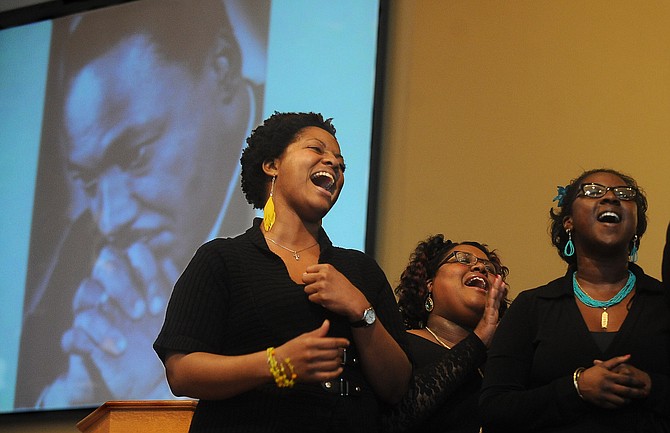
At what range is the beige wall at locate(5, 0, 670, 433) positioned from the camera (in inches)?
169

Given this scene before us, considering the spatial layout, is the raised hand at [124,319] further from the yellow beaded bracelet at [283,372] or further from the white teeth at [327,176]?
the yellow beaded bracelet at [283,372]

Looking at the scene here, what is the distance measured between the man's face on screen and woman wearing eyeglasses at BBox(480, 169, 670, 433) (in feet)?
8.16

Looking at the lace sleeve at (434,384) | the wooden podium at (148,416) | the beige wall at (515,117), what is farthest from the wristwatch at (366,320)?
the beige wall at (515,117)

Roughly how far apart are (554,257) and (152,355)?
2.10m

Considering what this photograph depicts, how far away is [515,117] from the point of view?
457 cm

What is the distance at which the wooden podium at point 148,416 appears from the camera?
3.23m

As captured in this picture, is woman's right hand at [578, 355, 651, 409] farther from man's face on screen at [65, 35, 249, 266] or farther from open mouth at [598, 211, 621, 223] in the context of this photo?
man's face on screen at [65, 35, 249, 266]

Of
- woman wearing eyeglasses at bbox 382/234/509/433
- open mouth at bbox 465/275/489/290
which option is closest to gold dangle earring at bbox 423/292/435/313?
woman wearing eyeglasses at bbox 382/234/509/433

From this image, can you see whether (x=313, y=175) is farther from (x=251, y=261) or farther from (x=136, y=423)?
(x=136, y=423)

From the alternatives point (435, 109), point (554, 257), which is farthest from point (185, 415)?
point (435, 109)

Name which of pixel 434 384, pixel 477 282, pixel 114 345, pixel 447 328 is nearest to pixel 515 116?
pixel 477 282

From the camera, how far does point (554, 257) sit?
4.33 metres

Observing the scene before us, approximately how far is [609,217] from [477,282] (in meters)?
0.71

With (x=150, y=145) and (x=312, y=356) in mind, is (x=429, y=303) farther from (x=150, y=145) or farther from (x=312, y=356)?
(x=150, y=145)
